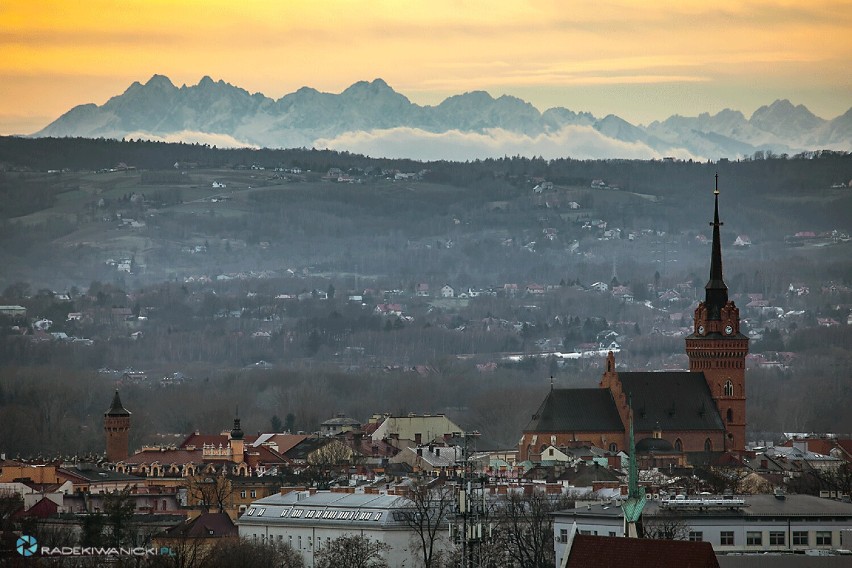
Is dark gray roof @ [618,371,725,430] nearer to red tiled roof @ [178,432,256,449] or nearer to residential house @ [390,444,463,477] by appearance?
residential house @ [390,444,463,477]

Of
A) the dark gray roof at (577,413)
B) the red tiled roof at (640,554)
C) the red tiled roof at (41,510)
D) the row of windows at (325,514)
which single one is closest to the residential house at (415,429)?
the dark gray roof at (577,413)

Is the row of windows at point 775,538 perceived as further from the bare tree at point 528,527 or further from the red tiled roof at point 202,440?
→ the red tiled roof at point 202,440

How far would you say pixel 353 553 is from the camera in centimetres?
8975

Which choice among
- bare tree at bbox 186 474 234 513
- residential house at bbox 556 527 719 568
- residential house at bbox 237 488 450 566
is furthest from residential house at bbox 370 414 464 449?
residential house at bbox 556 527 719 568

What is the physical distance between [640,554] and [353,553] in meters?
34.6

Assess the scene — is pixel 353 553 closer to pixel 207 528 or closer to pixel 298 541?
pixel 298 541

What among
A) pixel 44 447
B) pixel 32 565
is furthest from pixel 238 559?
pixel 44 447

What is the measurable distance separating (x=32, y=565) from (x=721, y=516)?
66.2ft

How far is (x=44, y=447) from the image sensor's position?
180750 mm

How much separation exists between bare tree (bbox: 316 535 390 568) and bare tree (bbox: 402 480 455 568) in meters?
1.28

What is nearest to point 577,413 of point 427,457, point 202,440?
point 427,457

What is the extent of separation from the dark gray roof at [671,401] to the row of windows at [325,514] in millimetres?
53173

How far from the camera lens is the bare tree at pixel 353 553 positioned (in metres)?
88.4

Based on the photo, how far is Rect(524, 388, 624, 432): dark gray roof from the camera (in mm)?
154000
